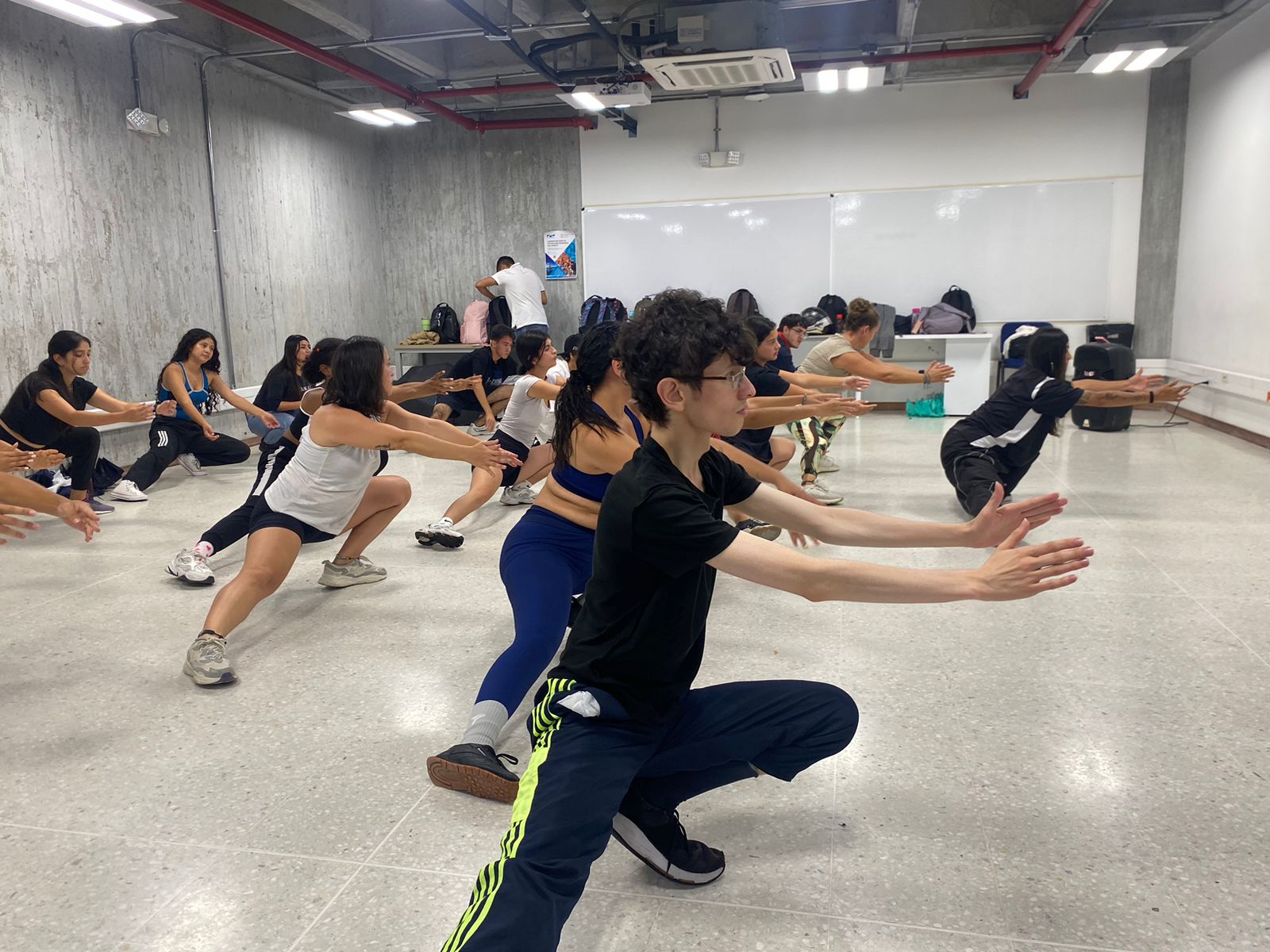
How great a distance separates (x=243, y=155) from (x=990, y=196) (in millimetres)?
7633

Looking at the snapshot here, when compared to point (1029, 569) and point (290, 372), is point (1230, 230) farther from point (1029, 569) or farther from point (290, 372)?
point (1029, 569)

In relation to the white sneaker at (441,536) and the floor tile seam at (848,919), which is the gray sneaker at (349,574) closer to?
the white sneaker at (441,536)

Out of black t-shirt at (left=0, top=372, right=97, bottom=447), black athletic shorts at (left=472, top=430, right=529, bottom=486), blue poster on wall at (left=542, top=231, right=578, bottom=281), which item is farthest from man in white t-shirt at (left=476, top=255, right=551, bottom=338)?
black t-shirt at (left=0, top=372, right=97, bottom=447)

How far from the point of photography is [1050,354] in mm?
4430

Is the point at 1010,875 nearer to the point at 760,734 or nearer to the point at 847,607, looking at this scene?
the point at 760,734

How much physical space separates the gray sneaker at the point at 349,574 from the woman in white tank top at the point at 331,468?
1.64 ft

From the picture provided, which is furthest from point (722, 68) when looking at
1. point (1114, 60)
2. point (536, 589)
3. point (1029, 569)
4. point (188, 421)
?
point (1029, 569)

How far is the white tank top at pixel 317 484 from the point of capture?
10.6 ft

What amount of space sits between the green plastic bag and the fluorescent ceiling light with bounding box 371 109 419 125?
Result: 6.04 metres

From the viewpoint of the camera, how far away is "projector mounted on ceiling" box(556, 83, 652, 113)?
7.82 meters

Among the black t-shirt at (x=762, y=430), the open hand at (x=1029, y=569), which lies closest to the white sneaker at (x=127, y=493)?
the black t-shirt at (x=762, y=430)

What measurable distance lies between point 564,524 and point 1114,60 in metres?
7.56

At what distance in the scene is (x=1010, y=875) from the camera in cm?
179

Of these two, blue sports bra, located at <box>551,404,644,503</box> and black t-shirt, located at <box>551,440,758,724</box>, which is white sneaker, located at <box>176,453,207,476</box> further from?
black t-shirt, located at <box>551,440,758,724</box>
